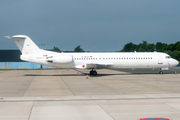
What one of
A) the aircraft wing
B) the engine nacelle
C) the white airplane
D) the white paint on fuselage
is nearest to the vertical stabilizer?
the white airplane

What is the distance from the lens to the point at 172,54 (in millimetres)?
75750

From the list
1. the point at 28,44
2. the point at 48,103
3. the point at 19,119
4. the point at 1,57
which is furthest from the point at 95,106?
the point at 1,57

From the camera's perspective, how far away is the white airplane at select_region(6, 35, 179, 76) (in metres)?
30.2

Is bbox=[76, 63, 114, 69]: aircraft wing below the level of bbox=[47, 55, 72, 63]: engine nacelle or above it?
below

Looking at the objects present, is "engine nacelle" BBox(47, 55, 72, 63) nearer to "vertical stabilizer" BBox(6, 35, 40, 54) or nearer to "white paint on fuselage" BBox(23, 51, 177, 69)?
"white paint on fuselage" BBox(23, 51, 177, 69)

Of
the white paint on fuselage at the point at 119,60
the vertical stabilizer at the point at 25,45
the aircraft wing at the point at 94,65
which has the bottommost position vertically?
the aircraft wing at the point at 94,65

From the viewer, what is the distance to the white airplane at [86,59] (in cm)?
3016

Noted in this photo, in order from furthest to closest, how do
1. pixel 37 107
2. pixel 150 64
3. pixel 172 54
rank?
1. pixel 172 54
2. pixel 150 64
3. pixel 37 107

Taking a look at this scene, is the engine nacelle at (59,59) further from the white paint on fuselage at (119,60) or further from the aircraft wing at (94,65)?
the aircraft wing at (94,65)

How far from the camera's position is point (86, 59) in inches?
1234

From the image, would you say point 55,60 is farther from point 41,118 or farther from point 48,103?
point 41,118

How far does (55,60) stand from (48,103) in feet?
59.0

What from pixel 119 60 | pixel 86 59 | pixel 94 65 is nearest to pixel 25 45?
pixel 86 59

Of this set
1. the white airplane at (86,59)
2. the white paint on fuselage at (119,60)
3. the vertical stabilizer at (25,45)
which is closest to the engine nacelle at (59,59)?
the white airplane at (86,59)
